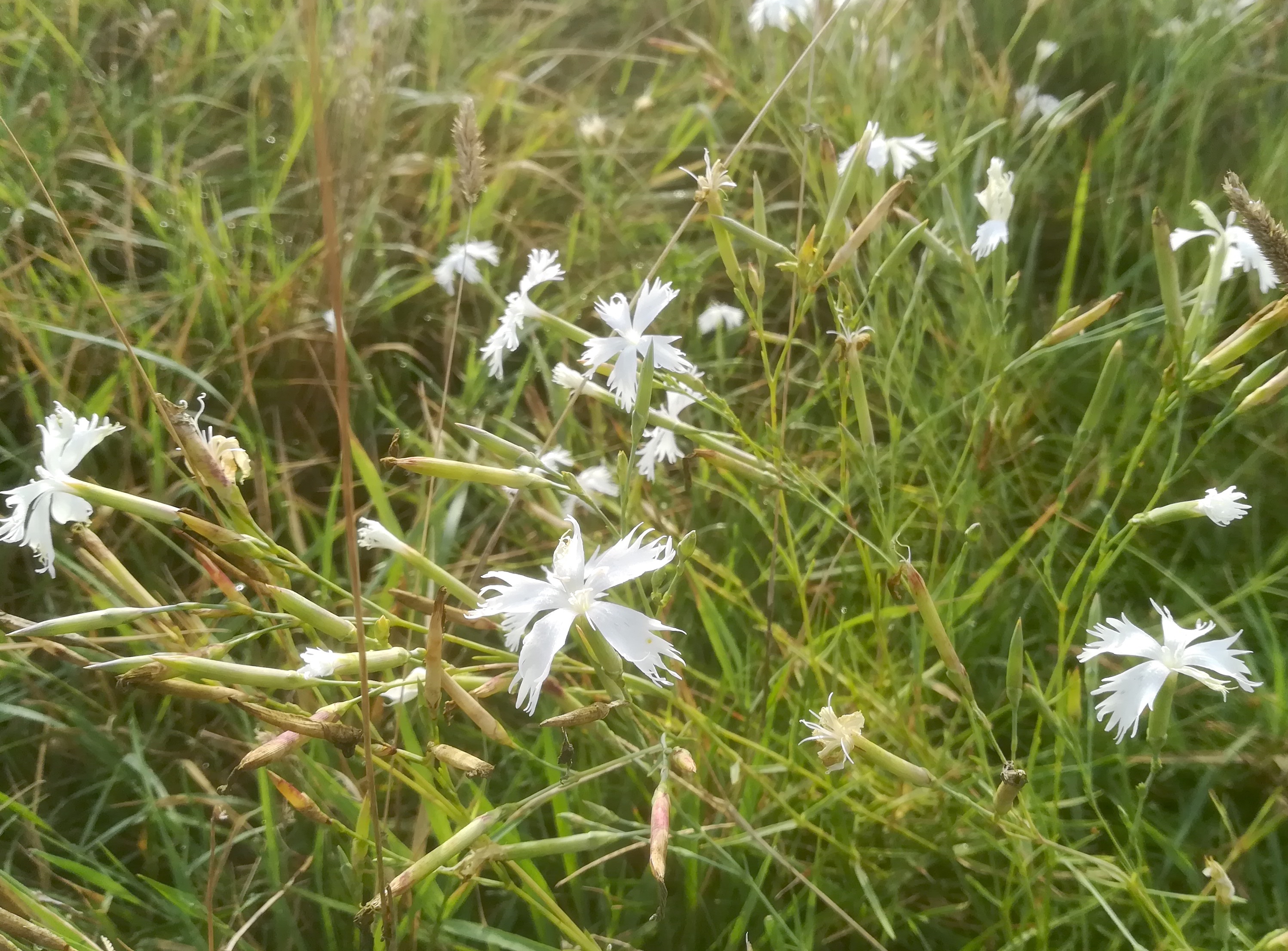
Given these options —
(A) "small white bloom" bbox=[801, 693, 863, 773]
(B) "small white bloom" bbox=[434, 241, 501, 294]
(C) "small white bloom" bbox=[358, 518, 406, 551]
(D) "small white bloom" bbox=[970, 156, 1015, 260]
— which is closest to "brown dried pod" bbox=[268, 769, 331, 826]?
(C) "small white bloom" bbox=[358, 518, 406, 551]

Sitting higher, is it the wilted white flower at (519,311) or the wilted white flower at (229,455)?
the wilted white flower at (519,311)

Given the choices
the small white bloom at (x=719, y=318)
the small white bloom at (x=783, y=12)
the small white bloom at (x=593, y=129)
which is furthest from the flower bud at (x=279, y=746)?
the small white bloom at (x=593, y=129)

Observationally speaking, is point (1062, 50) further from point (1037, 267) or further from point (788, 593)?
point (788, 593)

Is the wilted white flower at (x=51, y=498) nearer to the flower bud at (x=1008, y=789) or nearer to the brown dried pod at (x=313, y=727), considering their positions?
the brown dried pod at (x=313, y=727)

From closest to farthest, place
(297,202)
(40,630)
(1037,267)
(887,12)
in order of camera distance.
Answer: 1. (40,630)
2. (887,12)
3. (1037,267)
4. (297,202)

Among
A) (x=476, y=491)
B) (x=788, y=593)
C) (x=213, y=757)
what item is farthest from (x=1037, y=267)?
(x=213, y=757)

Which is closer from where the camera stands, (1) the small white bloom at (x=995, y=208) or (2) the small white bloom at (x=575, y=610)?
(2) the small white bloom at (x=575, y=610)
